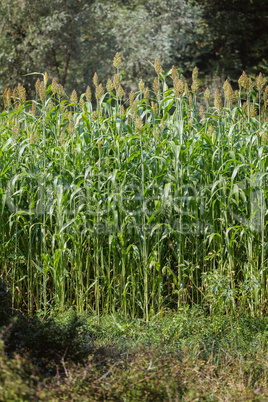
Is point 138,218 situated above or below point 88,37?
below

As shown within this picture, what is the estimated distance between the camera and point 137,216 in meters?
3.55

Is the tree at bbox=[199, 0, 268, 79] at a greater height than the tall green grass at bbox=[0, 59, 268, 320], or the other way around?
the tree at bbox=[199, 0, 268, 79]

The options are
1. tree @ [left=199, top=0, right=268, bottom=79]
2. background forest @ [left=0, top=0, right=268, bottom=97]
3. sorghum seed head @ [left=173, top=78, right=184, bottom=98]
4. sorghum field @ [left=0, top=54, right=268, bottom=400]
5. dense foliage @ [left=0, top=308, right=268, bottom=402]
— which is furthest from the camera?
tree @ [left=199, top=0, right=268, bottom=79]

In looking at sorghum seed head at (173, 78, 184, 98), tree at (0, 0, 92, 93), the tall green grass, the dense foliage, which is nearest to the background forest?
tree at (0, 0, 92, 93)

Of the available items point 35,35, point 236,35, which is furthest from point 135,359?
point 236,35

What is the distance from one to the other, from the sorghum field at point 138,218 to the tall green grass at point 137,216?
11 mm

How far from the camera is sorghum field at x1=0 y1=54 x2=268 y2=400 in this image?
3.43m

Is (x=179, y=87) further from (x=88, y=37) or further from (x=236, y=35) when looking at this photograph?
(x=236, y=35)

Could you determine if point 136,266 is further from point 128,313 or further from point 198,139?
point 198,139

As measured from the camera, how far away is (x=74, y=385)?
2045mm

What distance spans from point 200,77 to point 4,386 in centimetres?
1775

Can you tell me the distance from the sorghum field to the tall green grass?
0.4 inches

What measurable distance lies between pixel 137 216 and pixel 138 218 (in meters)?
0.02

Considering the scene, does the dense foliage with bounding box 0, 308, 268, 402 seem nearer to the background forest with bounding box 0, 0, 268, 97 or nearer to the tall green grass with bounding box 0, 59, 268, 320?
the tall green grass with bounding box 0, 59, 268, 320
